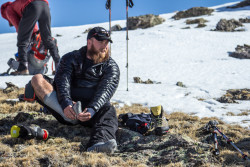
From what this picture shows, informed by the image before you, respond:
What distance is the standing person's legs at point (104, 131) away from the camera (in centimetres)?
343

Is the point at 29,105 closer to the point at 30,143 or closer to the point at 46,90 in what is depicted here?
the point at 46,90

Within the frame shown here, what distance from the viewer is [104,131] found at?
12.4 ft

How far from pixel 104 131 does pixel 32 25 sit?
582 cm

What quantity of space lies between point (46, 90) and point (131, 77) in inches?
280

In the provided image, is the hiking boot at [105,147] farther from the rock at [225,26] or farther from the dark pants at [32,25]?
the rock at [225,26]

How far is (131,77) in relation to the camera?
440 inches

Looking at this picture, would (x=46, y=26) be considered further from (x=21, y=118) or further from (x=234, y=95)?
(x=234, y=95)

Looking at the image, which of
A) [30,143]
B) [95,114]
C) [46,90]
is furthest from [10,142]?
[95,114]

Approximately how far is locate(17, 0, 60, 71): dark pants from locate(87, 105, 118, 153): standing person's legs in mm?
5182

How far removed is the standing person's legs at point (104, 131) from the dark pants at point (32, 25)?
5182 mm

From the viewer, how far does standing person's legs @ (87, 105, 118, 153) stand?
3428 millimetres

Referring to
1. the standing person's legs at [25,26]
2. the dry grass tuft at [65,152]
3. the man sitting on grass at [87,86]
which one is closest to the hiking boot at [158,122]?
the dry grass tuft at [65,152]

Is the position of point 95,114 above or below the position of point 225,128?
above

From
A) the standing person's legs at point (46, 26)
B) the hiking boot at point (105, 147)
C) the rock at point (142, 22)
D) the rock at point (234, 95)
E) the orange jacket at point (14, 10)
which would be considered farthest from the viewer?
the rock at point (142, 22)
